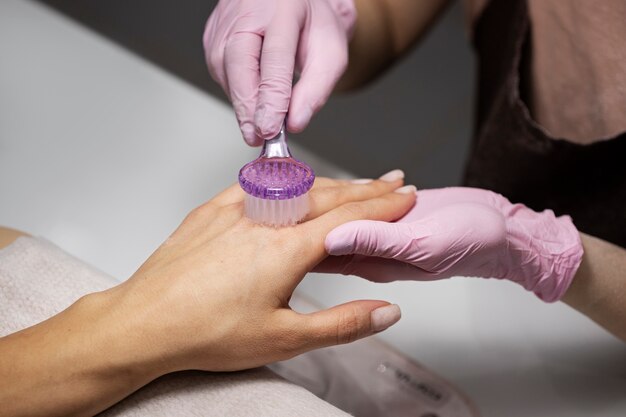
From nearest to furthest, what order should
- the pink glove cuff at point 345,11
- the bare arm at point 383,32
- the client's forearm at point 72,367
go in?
the client's forearm at point 72,367 < the pink glove cuff at point 345,11 < the bare arm at point 383,32

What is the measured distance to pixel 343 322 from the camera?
76cm

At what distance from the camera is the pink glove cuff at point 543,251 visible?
2.89 feet

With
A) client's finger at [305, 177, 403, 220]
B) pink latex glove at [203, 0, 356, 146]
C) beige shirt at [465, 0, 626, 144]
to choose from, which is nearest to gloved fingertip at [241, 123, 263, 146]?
pink latex glove at [203, 0, 356, 146]

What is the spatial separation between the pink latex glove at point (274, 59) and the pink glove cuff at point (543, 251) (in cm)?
30

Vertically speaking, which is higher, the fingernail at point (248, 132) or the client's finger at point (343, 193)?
the fingernail at point (248, 132)

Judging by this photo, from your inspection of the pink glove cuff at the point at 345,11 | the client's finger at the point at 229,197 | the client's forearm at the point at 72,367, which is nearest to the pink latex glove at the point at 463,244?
the client's finger at the point at 229,197

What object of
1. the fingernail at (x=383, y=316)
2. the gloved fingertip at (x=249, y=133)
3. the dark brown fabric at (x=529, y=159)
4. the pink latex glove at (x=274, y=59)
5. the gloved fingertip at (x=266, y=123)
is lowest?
the fingernail at (x=383, y=316)

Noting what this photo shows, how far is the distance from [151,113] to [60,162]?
196 millimetres

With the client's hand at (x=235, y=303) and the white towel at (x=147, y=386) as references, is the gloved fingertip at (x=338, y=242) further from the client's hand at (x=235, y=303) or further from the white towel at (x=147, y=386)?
the white towel at (x=147, y=386)

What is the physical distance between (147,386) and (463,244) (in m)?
0.39

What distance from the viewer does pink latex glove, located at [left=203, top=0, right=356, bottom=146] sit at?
89 centimetres

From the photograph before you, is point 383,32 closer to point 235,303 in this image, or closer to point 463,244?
point 463,244

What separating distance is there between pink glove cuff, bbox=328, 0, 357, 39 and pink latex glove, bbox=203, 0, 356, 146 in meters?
0.06

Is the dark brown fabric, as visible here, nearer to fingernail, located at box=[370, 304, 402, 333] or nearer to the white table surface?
the white table surface
